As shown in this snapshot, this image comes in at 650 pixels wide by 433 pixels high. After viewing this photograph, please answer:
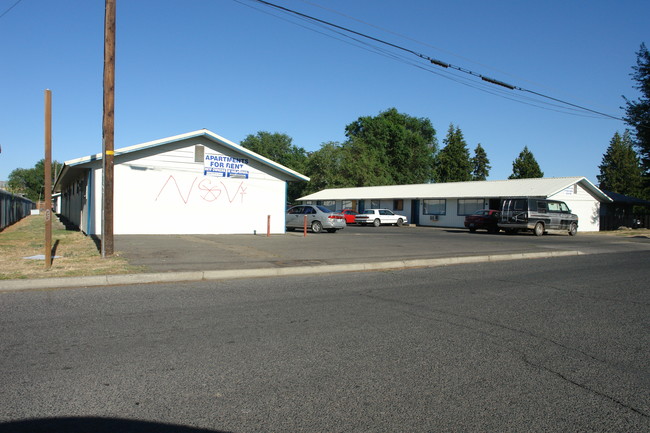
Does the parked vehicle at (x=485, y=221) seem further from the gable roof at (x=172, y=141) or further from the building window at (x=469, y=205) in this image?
the gable roof at (x=172, y=141)

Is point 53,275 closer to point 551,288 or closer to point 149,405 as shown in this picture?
point 149,405

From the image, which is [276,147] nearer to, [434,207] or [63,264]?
[434,207]

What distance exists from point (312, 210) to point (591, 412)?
23794 mm

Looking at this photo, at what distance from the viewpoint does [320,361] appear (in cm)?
459

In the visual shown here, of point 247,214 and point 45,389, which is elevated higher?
point 247,214

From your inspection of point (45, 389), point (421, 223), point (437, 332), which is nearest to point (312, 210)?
point (421, 223)

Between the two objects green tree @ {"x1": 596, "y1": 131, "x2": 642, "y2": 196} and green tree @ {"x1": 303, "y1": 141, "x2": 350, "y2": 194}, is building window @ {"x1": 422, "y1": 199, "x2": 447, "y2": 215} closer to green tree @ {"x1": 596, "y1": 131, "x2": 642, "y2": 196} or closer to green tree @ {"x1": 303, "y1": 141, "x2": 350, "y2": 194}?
green tree @ {"x1": 303, "y1": 141, "x2": 350, "y2": 194}

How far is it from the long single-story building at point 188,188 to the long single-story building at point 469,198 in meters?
19.9

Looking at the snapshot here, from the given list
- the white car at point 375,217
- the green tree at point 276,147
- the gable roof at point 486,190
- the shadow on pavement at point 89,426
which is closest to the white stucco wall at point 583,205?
the gable roof at point 486,190

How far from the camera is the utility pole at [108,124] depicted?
11.5m

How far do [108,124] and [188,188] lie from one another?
8845 mm

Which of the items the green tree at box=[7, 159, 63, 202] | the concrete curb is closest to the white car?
the concrete curb

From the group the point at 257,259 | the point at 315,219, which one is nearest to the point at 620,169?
the point at 315,219

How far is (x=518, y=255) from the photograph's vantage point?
15203mm
